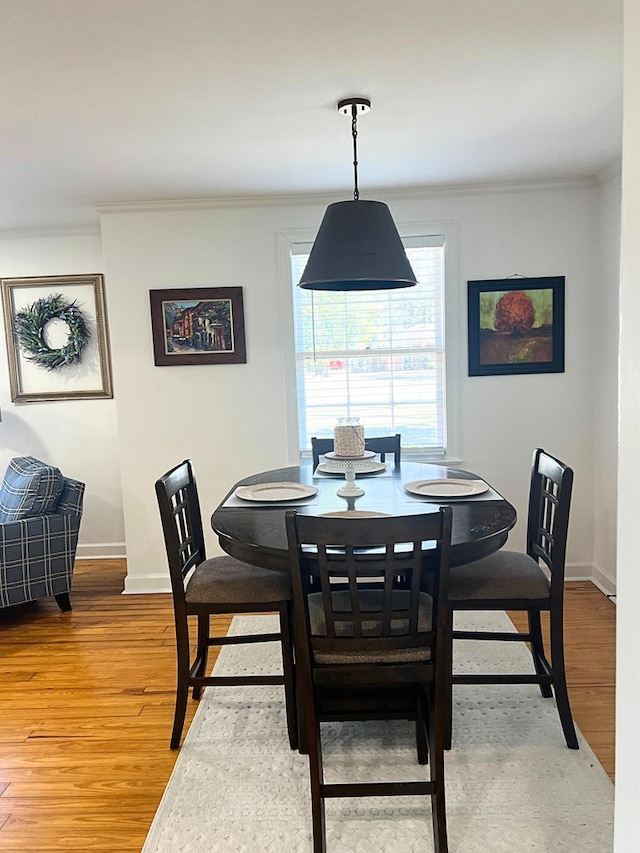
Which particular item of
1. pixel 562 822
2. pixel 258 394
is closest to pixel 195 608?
pixel 562 822

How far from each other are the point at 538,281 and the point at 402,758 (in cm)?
273

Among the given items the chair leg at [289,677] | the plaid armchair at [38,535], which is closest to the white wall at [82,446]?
the plaid armchair at [38,535]

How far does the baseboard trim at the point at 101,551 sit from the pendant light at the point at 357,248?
3.19 metres

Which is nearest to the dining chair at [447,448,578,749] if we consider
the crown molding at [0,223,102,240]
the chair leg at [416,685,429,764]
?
the chair leg at [416,685,429,764]

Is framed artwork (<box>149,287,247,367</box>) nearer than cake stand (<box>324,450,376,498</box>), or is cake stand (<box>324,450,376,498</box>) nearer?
cake stand (<box>324,450,376,498</box>)

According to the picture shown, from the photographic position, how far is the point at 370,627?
198 cm

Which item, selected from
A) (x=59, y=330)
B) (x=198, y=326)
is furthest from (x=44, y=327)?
(x=198, y=326)

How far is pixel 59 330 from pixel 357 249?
310cm

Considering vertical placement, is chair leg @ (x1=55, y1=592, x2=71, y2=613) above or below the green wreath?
below

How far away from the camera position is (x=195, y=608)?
7.78 ft

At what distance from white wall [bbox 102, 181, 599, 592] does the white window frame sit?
0.12 ft

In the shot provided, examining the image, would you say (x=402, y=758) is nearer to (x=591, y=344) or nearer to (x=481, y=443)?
(x=481, y=443)

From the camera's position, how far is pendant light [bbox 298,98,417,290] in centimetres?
230

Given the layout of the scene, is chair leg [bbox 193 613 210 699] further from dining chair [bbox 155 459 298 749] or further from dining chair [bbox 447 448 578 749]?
dining chair [bbox 447 448 578 749]
